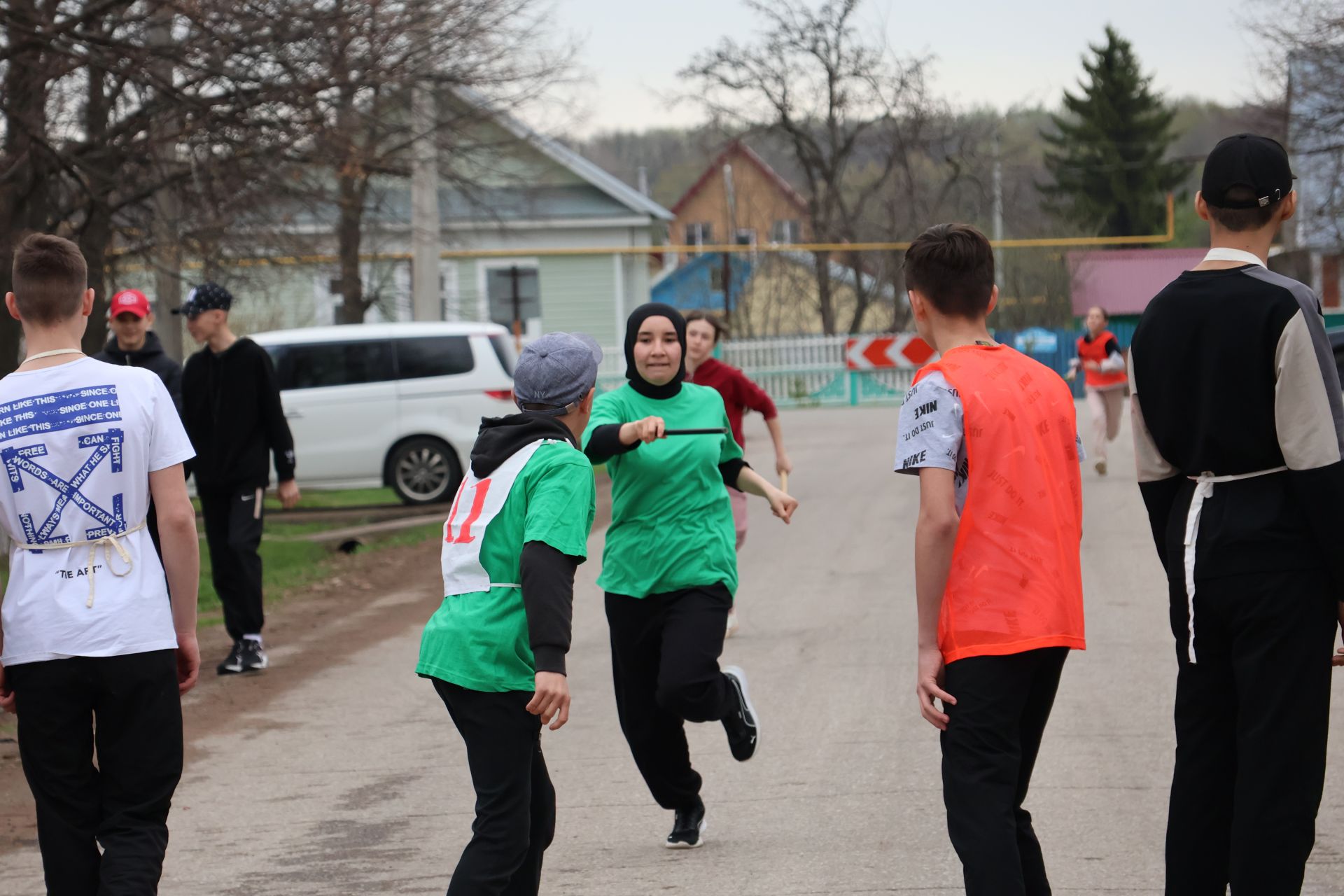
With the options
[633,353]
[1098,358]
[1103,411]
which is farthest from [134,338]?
[1103,411]

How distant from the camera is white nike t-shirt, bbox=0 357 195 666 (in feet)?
13.0

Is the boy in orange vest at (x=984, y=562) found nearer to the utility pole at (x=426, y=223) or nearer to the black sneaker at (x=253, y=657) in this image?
the black sneaker at (x=253, y=657)

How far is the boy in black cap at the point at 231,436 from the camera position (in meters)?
8.98

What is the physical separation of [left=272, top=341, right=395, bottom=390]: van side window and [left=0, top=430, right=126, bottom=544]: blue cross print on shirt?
14371 millimetres

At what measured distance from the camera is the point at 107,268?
14734 millimetres

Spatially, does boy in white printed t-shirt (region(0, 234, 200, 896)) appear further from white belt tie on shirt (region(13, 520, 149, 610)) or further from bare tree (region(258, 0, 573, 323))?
bare tree (region(258, 0, 573, 323))

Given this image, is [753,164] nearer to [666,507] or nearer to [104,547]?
[666,507]

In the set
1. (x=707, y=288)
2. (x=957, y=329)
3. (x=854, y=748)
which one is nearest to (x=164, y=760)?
(x=957, y=329)

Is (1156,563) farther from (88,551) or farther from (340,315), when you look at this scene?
(340,315)

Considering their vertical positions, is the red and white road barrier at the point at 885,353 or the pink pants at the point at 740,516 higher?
the red and white road barrier at the point at 885,353

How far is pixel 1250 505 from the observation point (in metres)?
3.66

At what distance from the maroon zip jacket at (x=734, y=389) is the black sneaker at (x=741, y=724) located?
3.79 metres

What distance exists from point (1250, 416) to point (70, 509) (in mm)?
2855

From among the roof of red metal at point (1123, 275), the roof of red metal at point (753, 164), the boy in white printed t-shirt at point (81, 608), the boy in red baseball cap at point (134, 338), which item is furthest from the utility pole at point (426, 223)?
the roof of red metal at point (1123, 275)
